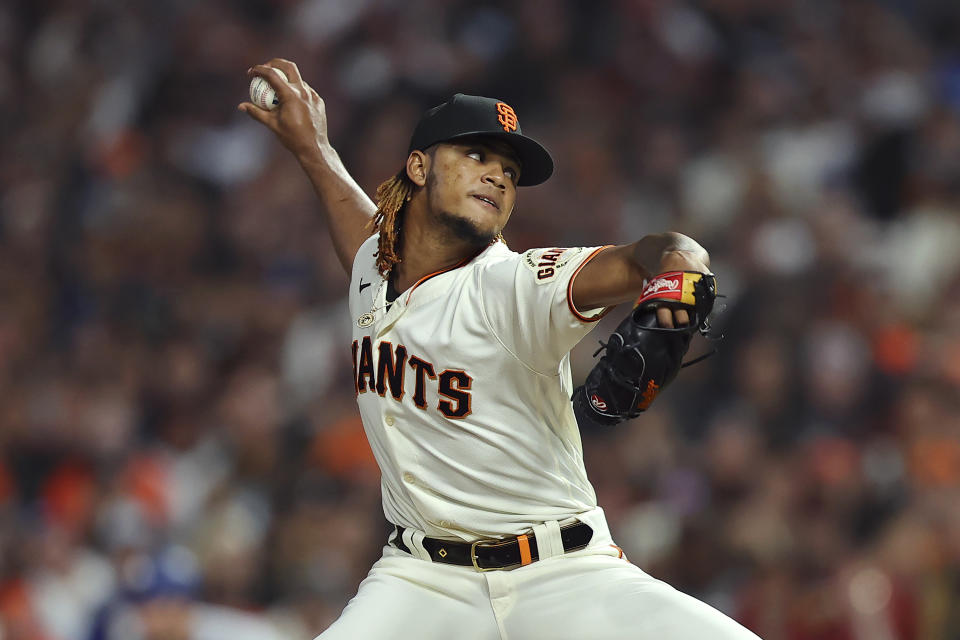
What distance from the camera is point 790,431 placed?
230 inches

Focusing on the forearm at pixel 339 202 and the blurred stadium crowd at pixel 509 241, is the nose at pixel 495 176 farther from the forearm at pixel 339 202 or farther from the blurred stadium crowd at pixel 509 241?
the blurred stadium crowd at pixel 509 241

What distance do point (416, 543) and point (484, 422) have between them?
1.25 ft

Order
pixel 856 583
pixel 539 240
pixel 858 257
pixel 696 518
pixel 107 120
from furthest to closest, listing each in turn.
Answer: pixel 107 120, pixel 539 240, pixel 858 257, pixel 696 518, pixel 856 583

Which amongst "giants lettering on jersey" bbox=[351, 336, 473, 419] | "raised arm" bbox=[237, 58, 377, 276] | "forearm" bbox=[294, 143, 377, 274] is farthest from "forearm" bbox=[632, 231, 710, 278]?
"raised arm" bbox=[237, 58, 377, 276]

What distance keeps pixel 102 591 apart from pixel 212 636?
2.43ft

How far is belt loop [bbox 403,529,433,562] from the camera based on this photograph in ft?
10.1

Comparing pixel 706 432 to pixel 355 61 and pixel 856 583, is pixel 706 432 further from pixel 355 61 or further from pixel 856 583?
pixel 355 61

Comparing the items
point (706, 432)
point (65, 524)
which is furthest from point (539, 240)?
point (65, 524)

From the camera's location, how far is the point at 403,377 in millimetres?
3053

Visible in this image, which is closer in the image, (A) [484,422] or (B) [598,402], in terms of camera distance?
(B) [598,402]

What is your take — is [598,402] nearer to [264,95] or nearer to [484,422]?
[484,422]

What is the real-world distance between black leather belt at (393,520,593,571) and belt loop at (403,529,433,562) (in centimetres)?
8

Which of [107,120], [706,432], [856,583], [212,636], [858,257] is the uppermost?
[107,120]

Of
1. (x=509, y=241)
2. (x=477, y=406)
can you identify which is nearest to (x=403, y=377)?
(x=477, y=406)
